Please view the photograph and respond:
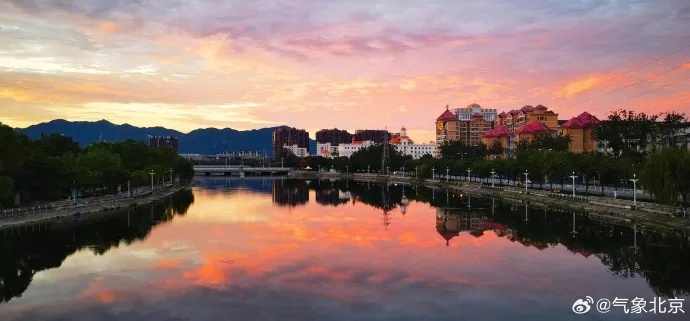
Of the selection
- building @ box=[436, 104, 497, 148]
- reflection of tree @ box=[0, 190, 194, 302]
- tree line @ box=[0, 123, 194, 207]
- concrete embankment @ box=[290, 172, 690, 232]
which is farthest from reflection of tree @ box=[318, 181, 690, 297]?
building @ box=[436, 104, 497, 148]

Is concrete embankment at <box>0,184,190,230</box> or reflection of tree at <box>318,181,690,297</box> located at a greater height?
concrete embankment at <box>0,184,190,230</box>

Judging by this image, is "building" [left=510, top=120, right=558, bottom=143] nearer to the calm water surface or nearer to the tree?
the calm water surface

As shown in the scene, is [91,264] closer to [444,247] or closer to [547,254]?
[444,247]

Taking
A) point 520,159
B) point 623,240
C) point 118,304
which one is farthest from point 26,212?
point 520,159

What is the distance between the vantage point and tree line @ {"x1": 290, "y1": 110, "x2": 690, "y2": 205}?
92.3ft

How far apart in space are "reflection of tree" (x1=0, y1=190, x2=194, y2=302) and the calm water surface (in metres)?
0.08

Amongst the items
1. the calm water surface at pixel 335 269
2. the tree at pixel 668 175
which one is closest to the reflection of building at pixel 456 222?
the calm water surface at pixel 335 269

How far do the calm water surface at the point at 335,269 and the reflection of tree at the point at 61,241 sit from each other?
0.08 metres

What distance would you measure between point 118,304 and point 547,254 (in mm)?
16710

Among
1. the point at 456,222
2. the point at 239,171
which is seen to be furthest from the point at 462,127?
the point at 456,222

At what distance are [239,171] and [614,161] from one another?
4273 inches

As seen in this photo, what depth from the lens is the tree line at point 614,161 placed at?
28125 mm

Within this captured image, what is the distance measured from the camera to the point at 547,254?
2361 centimetres

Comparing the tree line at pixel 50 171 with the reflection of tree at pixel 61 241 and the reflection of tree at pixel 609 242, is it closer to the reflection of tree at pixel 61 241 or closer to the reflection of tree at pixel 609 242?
the reflection of tree at pixel 61 241
